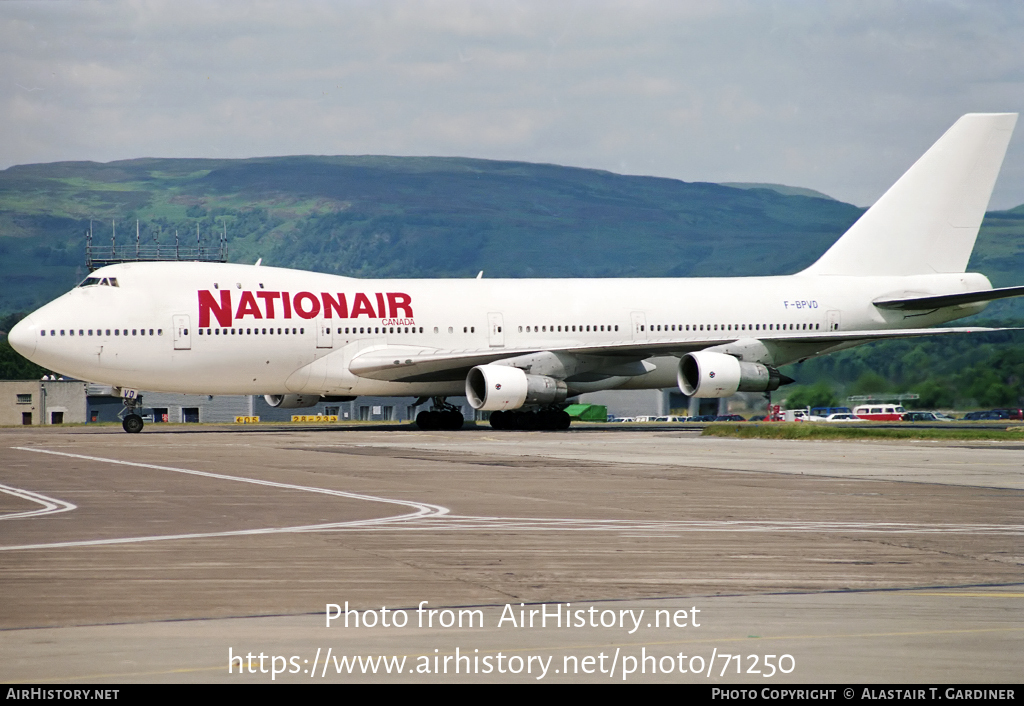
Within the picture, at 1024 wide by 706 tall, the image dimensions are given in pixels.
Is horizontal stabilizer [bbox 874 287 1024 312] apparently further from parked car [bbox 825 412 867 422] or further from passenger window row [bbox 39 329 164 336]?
passenger window row [bbox 39 329 164 336]

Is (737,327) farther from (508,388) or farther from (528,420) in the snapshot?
(508,388)

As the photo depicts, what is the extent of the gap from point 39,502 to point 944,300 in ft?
112

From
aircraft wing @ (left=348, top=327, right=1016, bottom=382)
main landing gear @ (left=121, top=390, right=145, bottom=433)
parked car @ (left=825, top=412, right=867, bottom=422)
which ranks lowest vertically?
parked car @ (left=825, top=412, right=867, bottom=422)

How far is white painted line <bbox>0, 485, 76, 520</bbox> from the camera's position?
14.3m

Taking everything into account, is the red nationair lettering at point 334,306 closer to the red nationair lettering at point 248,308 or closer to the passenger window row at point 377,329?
the passenger window row at point 377,329

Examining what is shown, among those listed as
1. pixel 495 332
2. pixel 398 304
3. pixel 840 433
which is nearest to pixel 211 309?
pixel 398 304

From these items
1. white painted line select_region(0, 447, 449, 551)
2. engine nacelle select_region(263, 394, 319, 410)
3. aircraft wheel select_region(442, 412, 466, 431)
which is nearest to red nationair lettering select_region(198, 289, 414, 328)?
engine nacelle select_region(263, 394, 319, 410)

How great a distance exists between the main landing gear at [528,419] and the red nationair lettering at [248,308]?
7.90m

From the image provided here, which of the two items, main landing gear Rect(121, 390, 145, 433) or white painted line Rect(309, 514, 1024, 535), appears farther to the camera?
main landing gear Rect(121, 390, 145, 433)

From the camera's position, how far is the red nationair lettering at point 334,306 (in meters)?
39.4

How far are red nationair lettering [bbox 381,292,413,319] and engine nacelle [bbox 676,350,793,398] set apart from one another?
28.4ft
